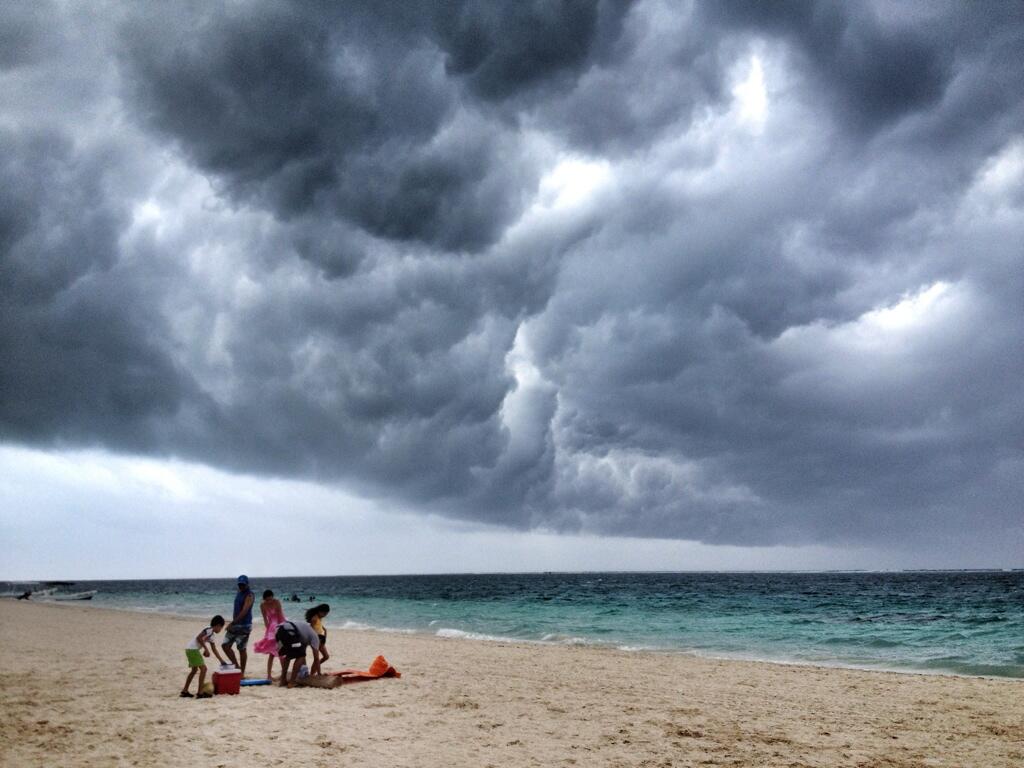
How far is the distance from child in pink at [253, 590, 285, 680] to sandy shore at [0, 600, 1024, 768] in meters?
1.01

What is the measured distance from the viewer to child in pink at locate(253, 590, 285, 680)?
1554 centimetres

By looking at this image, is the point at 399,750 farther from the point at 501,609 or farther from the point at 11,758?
the point at 501,609

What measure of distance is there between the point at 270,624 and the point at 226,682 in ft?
7.90

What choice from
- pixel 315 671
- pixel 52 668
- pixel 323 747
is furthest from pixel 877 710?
pixel 52 668

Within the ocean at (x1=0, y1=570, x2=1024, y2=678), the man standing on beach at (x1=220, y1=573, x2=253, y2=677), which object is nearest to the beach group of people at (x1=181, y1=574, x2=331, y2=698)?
the man standing on beach at (x1=220, y1=573, x2=253, y2=677)

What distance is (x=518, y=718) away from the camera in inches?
486

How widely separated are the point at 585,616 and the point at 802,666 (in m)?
26.1

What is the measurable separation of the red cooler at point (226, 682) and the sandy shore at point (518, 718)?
1.21 feet

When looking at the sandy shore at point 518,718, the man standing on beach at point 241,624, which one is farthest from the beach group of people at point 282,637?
the sandy shore at point 518,718

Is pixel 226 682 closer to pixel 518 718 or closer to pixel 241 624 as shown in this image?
pixel 241 624

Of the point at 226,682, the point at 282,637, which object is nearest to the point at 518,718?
the point at 282,637

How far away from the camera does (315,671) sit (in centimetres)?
1527

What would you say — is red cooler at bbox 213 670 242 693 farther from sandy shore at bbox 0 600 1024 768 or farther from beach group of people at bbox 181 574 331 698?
beach group of people at bbox 181 574 331 698

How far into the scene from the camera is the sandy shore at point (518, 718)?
966 centimetres
